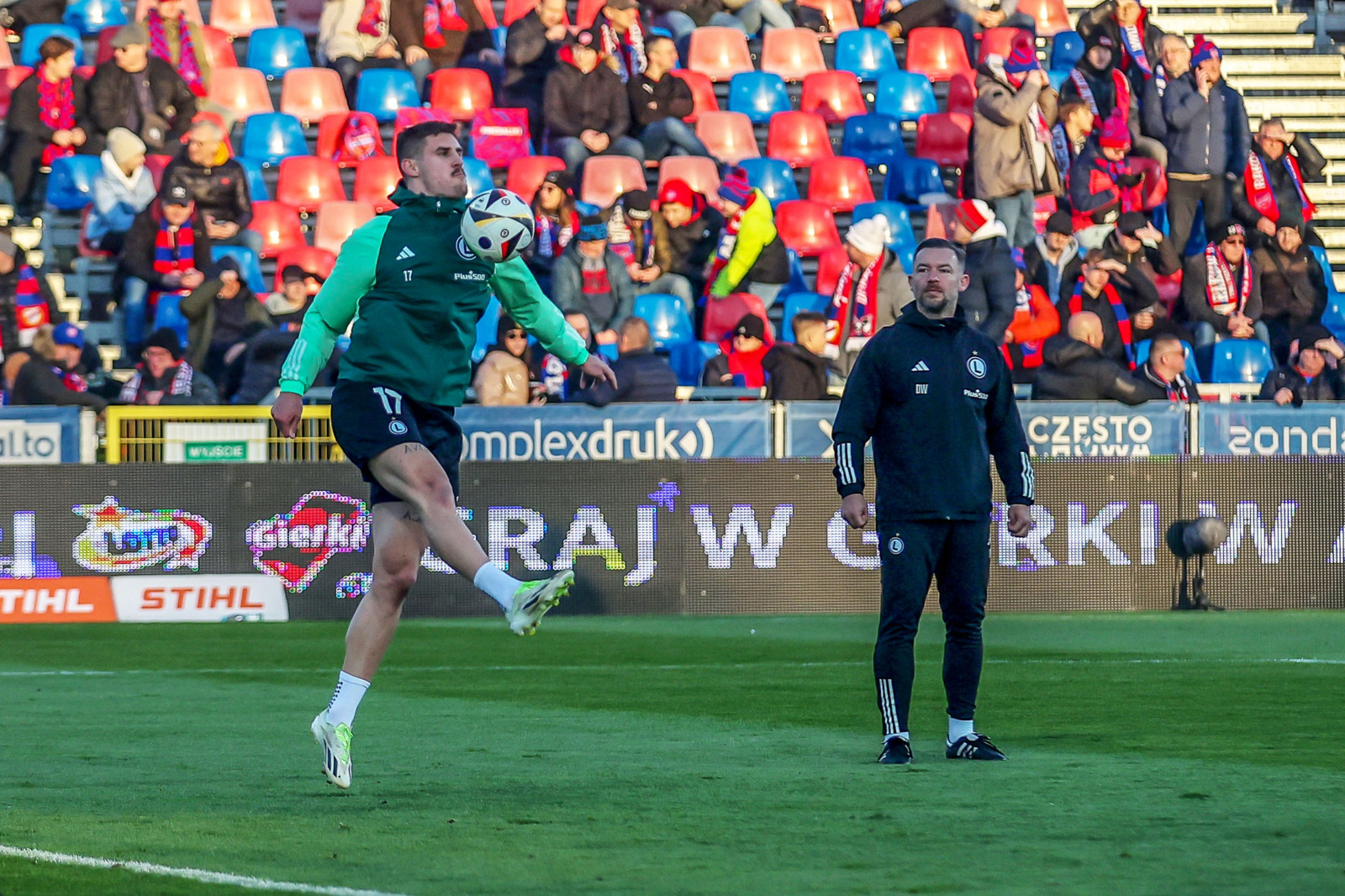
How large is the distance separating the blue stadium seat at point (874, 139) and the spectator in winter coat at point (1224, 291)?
3686 millimetres

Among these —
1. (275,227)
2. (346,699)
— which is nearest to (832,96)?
(275,227)

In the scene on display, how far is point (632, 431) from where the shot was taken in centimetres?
1772

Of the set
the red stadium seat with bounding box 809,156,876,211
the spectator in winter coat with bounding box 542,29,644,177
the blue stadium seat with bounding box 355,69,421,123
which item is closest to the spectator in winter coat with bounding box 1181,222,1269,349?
the red stadium seat with bounding box 809,156,876,211

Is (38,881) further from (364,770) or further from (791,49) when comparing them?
(791,49)

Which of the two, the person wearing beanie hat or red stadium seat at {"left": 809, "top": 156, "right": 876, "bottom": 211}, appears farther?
red stadium seat at {"left": 809, "top": 156, "right": 876, "bottom": 211}

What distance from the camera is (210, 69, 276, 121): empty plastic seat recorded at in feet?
79.0

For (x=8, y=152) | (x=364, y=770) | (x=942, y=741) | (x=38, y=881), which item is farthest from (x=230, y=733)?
(x=8, y=152)

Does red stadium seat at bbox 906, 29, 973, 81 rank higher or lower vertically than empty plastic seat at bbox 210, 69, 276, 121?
higher

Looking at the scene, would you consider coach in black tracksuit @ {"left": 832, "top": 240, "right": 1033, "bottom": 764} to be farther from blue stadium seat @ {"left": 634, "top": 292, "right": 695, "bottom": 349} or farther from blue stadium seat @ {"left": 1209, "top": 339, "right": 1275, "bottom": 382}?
blue stadium seat @ {"left": 1209, "top": 339, "right": 1275, "bottom": 382}

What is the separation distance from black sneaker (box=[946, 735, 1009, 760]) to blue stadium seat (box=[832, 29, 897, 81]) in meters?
18.1

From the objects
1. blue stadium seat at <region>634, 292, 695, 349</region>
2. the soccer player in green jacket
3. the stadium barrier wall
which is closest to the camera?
the soccer player in green jacket

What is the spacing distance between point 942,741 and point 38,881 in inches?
162

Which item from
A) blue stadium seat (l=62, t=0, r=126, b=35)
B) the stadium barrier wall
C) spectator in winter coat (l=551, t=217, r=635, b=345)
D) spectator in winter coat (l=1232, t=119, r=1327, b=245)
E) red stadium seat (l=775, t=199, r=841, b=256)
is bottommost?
the stadium barrier wall

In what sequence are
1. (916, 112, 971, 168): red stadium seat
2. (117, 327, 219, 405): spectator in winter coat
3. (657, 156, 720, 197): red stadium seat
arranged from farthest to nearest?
1. (916, 112, 971, 168): red stadium seat
2. (657, 156, 720, 197): red stadium seat
3. (117, 327, 219, 405): spectator in winter coat
